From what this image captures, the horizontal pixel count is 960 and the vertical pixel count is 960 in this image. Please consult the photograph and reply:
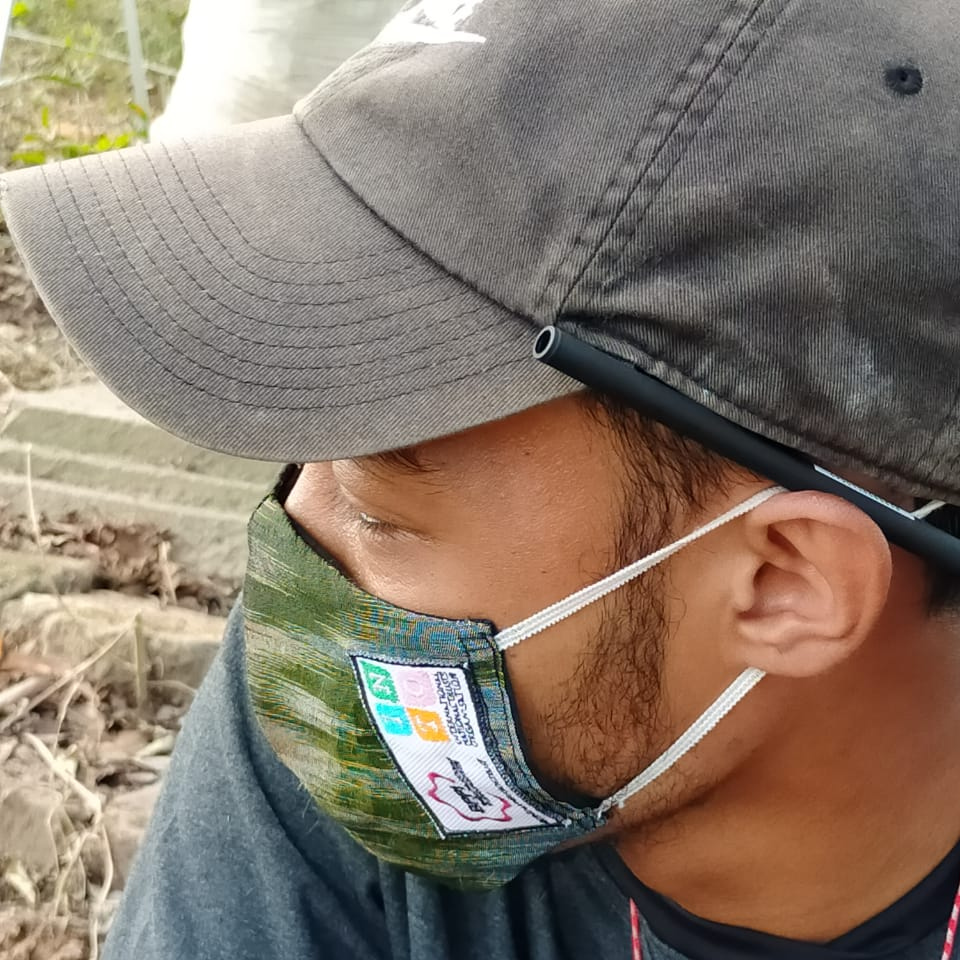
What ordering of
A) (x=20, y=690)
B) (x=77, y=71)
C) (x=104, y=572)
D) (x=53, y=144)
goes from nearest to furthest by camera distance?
(x=20, y=690), (x=104, y=572), (x=53, y=144), (x=77, y=71)

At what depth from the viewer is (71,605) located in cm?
220

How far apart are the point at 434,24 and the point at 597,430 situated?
377mm

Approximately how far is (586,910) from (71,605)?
1.35 m

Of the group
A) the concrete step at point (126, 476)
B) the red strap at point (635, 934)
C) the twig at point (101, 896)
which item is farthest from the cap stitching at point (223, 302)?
the concrete step at point (126, 476)

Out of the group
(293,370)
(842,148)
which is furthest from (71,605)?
(842,148)

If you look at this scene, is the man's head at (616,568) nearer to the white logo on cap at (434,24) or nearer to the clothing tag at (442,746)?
the clothing tag at (442,746)

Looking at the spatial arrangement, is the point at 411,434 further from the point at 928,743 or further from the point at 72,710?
the point at 72,710

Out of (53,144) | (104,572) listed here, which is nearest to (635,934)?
(104,572)

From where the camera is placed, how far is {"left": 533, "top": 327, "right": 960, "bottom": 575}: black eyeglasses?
31.6 inches

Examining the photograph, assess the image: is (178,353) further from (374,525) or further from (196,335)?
(374,525)

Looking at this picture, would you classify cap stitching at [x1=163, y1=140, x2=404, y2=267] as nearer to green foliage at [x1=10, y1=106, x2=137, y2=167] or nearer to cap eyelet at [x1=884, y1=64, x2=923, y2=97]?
cap eyelet at [x1=884, y1=64, x2=923, y2=97]

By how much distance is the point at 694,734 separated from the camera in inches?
41.1

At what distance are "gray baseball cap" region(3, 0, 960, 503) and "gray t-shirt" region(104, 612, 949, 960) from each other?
60 centimetres

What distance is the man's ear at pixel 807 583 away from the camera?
87 cm
